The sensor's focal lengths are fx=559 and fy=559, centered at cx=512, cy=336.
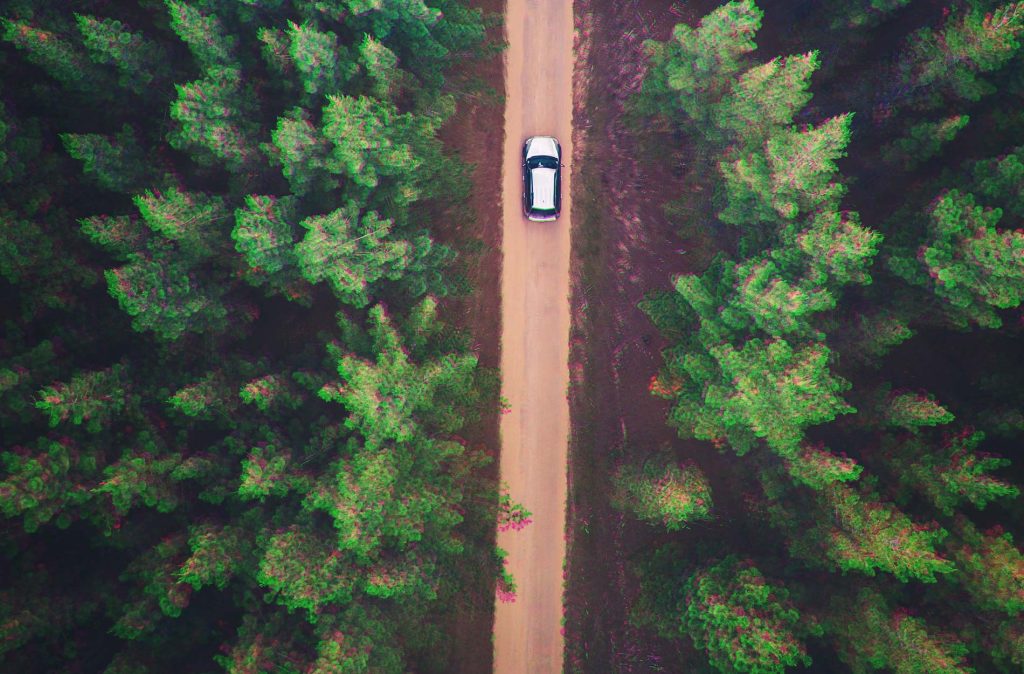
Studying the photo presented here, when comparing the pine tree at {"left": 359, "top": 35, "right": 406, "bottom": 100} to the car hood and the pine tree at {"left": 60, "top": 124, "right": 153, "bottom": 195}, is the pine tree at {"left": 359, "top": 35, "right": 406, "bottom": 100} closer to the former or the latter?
the car hood

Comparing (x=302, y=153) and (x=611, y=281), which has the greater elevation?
(x=302, y=153)

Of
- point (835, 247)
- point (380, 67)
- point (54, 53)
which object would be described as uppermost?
point (54, 53)

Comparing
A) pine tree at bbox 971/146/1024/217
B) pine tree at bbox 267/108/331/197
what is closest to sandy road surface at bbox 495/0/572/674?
pine tree at bbox 267/108/331/197

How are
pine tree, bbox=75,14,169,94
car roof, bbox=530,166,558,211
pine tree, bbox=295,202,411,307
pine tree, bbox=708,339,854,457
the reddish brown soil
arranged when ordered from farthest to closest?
car roof, bbox=530,166,558,211
the reddish brown soil
pine tree, bbox=295,202,411,307
pine tree, bbox=708,339,854,457
pine tree, bbox=75,14,169,94

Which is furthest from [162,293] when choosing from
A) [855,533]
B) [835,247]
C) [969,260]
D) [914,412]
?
[969,260]

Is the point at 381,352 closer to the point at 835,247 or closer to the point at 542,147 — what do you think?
the point at 542,147

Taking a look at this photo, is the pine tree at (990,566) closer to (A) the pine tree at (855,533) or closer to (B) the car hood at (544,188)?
(A) the pine tree at (855,533)

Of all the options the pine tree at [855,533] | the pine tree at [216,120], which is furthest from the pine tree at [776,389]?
the pine tree at [216,120]

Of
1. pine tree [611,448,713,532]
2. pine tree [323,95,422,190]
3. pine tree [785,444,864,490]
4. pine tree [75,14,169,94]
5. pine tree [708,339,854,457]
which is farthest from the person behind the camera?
pine tree [611,448,713,532]
